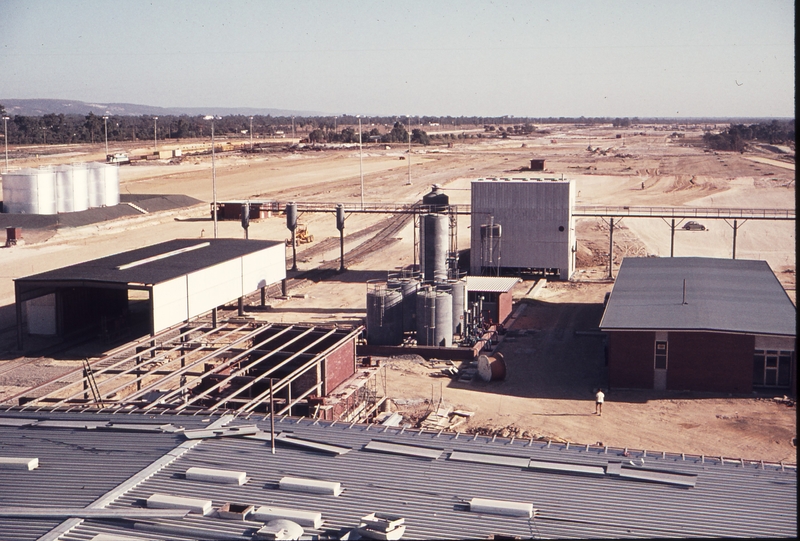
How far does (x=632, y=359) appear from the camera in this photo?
3014cm

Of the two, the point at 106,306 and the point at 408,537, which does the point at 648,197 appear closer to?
the point at 106,306

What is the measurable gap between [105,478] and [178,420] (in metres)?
3.88

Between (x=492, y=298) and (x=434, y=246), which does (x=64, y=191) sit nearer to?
(x=434, y=246)

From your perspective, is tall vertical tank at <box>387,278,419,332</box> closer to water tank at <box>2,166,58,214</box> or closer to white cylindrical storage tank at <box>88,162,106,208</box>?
water tank at <box>2,166,58,214</box>

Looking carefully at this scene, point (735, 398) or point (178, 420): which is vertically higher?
point (178, 420)

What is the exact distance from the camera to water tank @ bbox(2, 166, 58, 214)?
Answer: 64.1 metres

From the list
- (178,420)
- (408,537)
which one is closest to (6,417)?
(178,420)

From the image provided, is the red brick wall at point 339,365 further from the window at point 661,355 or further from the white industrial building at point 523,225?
the white industrial building at point 523,225

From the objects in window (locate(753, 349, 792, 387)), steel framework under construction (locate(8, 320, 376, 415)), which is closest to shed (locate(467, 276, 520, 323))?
window (locate(753, 349, 792, 387))

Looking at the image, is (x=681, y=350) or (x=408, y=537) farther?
(x=681, y=350)

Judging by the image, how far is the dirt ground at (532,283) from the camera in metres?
26.3

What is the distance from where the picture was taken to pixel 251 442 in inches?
703

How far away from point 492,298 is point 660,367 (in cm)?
1037

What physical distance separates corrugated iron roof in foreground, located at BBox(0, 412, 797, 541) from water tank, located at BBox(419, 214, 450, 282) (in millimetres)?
19912
